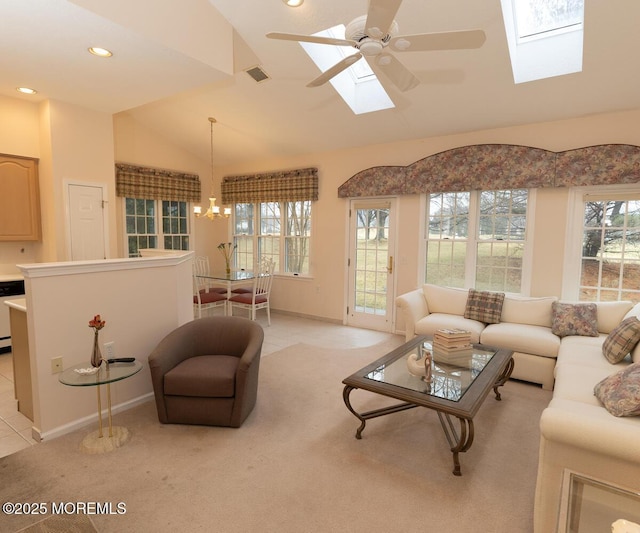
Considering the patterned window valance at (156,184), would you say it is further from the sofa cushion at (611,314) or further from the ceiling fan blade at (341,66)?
the sofa cushion at (611,314)

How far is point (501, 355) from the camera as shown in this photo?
303 centimetres

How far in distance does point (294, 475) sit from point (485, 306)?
9.63ft

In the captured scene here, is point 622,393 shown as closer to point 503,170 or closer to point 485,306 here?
point 485,306

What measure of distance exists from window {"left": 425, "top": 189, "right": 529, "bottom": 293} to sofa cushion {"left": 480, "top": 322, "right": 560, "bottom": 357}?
76 centimetres

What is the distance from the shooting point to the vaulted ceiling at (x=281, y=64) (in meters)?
2.81

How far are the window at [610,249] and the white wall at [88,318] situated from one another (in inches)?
167

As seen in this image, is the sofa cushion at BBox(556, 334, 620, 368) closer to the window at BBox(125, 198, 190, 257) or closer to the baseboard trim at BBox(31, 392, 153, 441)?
the baseboard trim at BBox(31, 392, 153, 441)

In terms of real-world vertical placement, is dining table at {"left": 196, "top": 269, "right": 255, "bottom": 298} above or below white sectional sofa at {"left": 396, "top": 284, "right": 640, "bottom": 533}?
above

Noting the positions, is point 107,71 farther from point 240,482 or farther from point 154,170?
point 240,482

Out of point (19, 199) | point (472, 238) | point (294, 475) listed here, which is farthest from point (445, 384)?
point (19, 199)

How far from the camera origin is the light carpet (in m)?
1.87

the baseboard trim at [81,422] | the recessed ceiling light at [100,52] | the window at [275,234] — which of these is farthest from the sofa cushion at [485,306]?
the recessed ceiling light at [100,52]

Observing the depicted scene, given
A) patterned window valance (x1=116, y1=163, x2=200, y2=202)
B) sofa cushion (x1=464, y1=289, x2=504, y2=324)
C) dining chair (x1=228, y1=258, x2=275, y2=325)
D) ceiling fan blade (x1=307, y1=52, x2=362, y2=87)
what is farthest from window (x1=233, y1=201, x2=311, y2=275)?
ceiling fan blade (x1=307, y1=52, x2=362, y2=87)

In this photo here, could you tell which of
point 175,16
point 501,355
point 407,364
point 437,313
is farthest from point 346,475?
point 175,16
